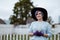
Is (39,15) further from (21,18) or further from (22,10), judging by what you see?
(22,10)

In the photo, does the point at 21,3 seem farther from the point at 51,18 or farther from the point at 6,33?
the point at 6,33

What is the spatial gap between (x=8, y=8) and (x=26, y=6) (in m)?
1.64

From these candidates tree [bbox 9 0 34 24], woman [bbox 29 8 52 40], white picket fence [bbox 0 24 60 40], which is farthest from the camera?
tree [bbox 9 0 34 24]

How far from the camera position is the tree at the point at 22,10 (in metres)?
7.84

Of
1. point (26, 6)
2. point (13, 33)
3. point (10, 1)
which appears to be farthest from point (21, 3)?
point (13, 33)

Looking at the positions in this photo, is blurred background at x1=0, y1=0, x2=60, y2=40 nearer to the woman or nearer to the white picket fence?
the white picket fence

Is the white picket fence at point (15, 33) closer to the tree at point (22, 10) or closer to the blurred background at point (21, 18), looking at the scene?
the blurred background at point (21, 18)

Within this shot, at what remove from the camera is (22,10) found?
8453mm

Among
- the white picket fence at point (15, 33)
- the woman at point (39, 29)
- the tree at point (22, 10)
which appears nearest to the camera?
the woman at point (39, 29)

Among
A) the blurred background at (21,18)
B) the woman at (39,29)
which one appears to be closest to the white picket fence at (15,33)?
the blurred background at (21,18)

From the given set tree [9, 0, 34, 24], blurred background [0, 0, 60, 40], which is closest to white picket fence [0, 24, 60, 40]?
blurred background [0, 0, 60, 40]

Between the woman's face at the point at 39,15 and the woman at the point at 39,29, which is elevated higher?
the woman's face at the point at 39,15

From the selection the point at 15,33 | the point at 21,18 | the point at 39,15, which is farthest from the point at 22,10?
the point at 39,15

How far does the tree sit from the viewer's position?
7842 millimetres
